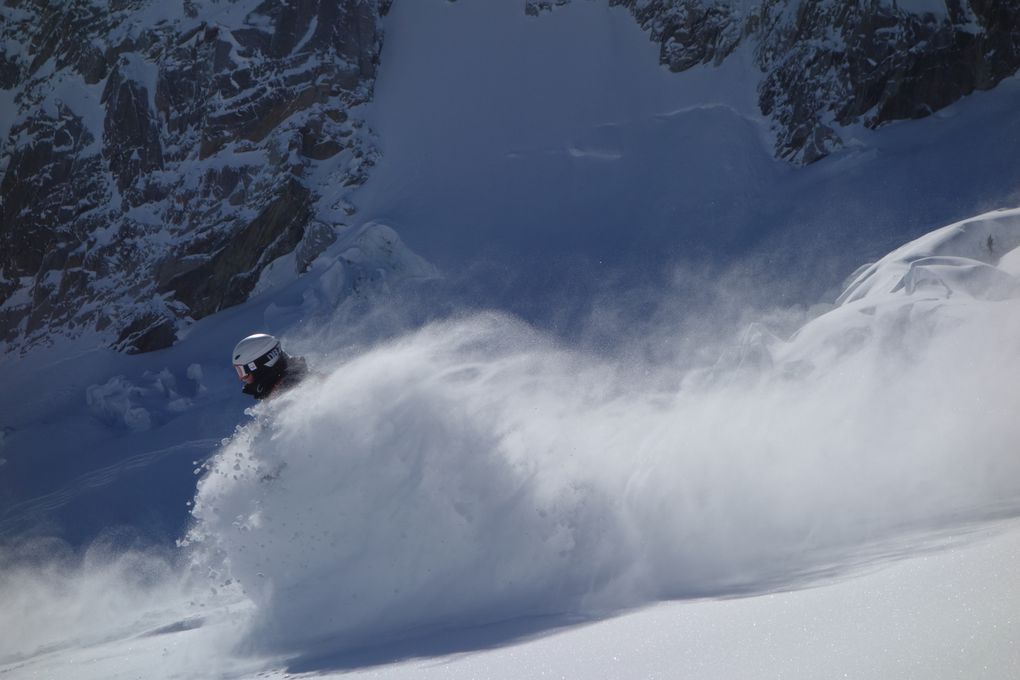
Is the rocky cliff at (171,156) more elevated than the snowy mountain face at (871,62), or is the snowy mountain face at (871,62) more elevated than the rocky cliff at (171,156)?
the rocky cliff at (171,156)

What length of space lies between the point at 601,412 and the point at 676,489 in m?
3.29

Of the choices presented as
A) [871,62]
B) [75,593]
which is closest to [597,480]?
[75,593]

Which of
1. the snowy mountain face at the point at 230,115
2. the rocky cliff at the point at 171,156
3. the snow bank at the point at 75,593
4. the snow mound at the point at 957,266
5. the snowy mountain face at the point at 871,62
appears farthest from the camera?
the rocky cliff at the point at 171,156

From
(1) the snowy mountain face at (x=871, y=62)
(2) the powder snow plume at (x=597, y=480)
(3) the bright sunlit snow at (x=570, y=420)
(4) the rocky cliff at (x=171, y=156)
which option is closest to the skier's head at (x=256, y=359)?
(3) the bright sunlit snow at (x=570, y=420)

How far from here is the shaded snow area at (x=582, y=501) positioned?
18.6 feet

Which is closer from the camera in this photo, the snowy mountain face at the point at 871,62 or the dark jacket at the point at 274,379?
the dark jacket at the point at 274,379

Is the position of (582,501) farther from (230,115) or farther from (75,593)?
(230,115)

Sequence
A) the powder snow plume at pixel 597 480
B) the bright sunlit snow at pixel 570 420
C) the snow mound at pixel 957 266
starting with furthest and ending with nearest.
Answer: the snow mound at pixel 957 266
the powder snow plume at pixel 597 480
the bright sunlit snow at pixel 570 420

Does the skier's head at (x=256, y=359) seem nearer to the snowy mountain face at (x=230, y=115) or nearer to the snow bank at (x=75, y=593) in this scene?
the snow bank at (x=75, y=593)

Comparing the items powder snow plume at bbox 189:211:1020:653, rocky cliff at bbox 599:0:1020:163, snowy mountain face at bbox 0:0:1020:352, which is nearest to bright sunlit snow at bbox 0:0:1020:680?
powder snow plume at bbox 189:211:1020:653

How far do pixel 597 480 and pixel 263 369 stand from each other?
3.80 meters

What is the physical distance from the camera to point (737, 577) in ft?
19.8

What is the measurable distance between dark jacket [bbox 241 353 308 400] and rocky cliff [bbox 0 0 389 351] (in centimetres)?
1153

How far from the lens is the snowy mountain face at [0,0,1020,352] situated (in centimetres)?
1962
